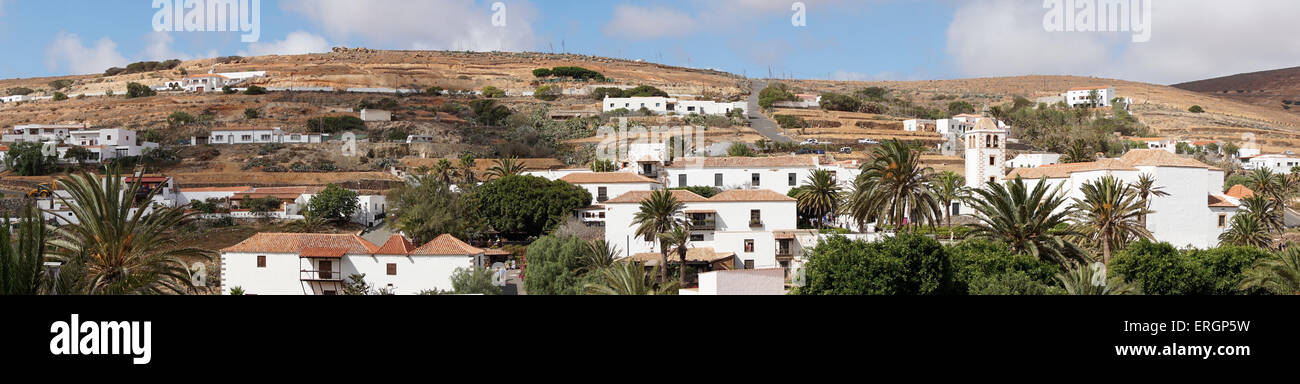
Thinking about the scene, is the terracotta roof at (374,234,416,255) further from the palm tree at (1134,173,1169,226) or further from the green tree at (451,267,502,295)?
the palm tree at (1134,173,1169,226)

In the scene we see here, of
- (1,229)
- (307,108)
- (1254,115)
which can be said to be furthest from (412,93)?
(1254,115)

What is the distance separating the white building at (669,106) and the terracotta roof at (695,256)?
43556mm

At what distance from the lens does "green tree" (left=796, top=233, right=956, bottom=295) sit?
21.0 metres

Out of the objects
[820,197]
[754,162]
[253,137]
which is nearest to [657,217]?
[820,197]

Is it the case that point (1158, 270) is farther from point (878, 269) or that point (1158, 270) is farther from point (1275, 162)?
point (1275, 162)

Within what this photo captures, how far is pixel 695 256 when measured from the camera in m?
33.2

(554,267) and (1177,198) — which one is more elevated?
(1177,198)

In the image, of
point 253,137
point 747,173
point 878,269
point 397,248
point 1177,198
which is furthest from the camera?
point 253,137

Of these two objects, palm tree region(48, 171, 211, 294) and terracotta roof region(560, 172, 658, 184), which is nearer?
palm tree region(48, 171, 211, 294)

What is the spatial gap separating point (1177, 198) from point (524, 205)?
2508cm

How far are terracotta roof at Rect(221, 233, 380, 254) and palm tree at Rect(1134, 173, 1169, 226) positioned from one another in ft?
87.0

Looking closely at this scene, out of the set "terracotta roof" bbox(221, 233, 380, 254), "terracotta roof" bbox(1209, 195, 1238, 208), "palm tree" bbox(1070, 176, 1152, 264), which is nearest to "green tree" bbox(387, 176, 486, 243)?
"terracotta roof" bbox(221, 233, 380, 254)
